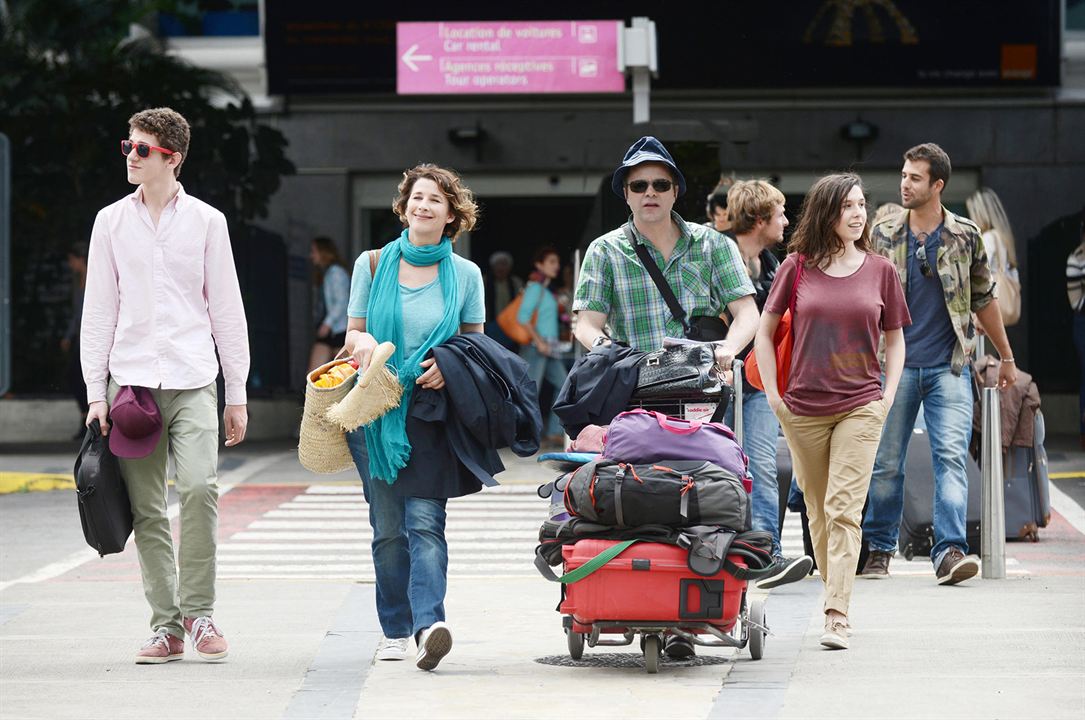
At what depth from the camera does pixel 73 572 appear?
32.0 ft

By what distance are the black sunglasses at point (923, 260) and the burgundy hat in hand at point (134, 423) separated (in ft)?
11.8

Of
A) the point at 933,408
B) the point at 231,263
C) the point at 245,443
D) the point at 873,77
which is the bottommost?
the point at 245,443

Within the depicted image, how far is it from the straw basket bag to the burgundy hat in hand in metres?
0.55

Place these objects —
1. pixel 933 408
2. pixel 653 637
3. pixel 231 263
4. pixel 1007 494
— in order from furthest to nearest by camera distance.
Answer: pixel 1007 494, pixel 933 408, pixel 231 263, pixel 653 637

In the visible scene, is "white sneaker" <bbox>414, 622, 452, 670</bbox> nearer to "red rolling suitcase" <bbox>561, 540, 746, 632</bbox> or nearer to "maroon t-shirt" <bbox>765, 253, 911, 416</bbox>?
"red rolling suitcase" <bbox>561, 540, 746, 632</bbox>

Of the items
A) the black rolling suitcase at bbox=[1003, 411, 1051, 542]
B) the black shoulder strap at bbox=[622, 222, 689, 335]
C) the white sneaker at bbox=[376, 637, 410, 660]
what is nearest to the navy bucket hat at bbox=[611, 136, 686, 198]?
the black shoulder strap at bbox=[622, 222, 689, 335]

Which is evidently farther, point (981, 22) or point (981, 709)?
point (981, 22)

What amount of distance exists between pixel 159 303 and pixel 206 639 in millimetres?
1215

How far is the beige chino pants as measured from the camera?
22.7ft

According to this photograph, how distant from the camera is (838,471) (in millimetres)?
7199

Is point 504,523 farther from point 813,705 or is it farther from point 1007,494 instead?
point 813,705

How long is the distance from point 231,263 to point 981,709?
10.2 ft

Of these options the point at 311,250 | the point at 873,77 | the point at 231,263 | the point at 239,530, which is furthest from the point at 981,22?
the point at 231,263

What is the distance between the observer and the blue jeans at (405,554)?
262 inches
